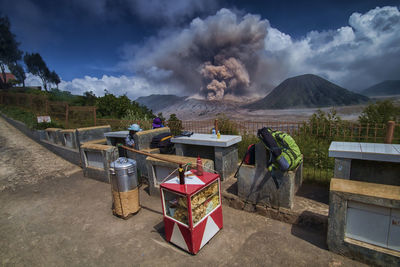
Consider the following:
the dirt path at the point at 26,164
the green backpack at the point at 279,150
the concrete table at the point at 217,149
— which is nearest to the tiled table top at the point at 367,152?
the green backpack at the point at 279,150

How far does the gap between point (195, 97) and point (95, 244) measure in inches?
2873

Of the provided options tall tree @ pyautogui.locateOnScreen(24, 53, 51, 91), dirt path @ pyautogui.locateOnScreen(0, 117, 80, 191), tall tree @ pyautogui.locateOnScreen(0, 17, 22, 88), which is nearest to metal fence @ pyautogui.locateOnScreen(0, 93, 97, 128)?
dirt path @ pyautogui.locateOnScreen(0, 117, 80, 191)

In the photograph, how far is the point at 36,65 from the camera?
5372 centimetres

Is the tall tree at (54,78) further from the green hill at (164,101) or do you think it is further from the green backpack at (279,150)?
the green backpack at (279,150)

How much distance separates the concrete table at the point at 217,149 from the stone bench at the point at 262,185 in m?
1.02

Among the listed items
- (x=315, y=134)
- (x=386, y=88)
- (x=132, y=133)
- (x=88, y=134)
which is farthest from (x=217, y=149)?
(x=386, y=88)

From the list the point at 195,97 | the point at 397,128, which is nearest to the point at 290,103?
the point at 195,97

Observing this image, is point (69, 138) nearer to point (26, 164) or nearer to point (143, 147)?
point (26, 164)

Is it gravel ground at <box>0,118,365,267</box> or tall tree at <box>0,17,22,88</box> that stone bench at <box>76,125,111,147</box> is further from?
tall tree at <box>0,17,22,88</box>

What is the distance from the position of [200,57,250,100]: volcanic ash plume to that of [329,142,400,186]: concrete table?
6726 centimetres

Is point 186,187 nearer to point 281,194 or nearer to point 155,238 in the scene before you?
point 155,238

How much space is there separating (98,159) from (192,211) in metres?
4.90

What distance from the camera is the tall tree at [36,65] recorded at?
52.9 m

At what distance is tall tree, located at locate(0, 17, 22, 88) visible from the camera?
34.8 meters
